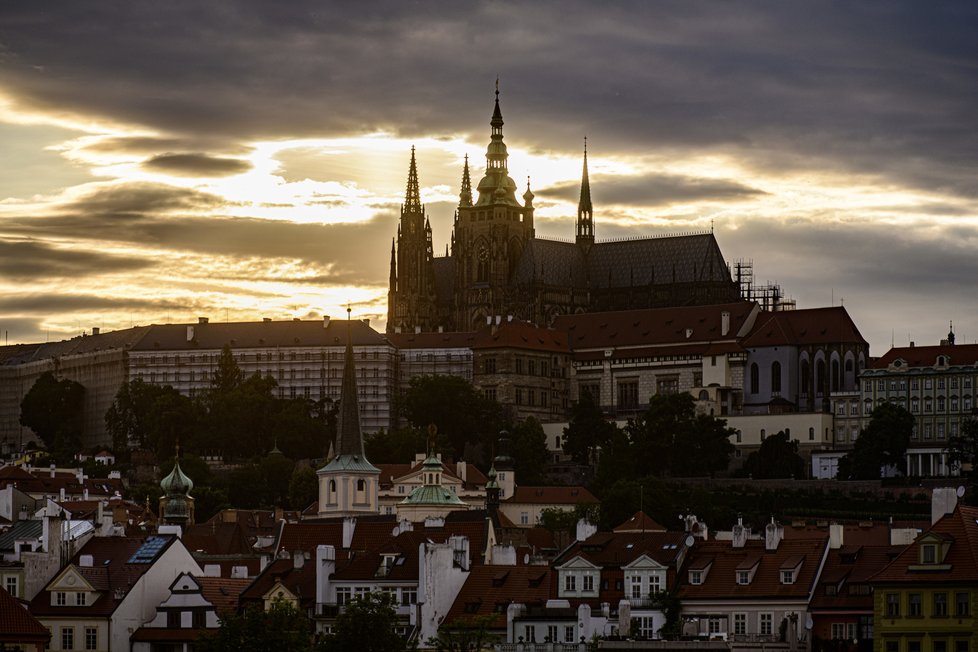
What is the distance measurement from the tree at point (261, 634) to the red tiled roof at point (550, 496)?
3620 inches

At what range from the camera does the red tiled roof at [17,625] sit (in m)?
86.3

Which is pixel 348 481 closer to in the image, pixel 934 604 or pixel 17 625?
pixel 17 625

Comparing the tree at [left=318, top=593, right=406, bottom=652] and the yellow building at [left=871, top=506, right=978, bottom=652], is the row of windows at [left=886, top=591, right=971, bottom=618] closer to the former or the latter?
Answer: the yellow building at [left=871, top=506, right=978, bottom=652]

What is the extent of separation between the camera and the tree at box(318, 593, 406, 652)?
88812 mm

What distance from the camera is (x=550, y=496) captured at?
185500 mm

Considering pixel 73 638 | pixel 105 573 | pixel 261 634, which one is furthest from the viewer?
pixel 105 573

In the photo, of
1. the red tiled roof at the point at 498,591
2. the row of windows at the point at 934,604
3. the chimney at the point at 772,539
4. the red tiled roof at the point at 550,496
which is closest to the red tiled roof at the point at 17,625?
the red tiled roof at the point at 498,591

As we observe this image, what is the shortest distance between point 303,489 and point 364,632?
10317cm

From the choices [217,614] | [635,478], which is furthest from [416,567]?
[635,478]

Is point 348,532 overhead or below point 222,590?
overhead

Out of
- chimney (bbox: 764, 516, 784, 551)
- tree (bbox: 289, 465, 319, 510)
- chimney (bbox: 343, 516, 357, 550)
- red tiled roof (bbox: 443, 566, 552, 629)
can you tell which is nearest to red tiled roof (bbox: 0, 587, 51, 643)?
red tiled roof (bbox: 443, 566, 552, 629)

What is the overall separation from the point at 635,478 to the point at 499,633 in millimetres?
103130

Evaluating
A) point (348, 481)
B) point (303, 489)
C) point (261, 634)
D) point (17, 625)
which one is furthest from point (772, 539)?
point (303, 489)

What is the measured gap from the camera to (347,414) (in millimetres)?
164500
